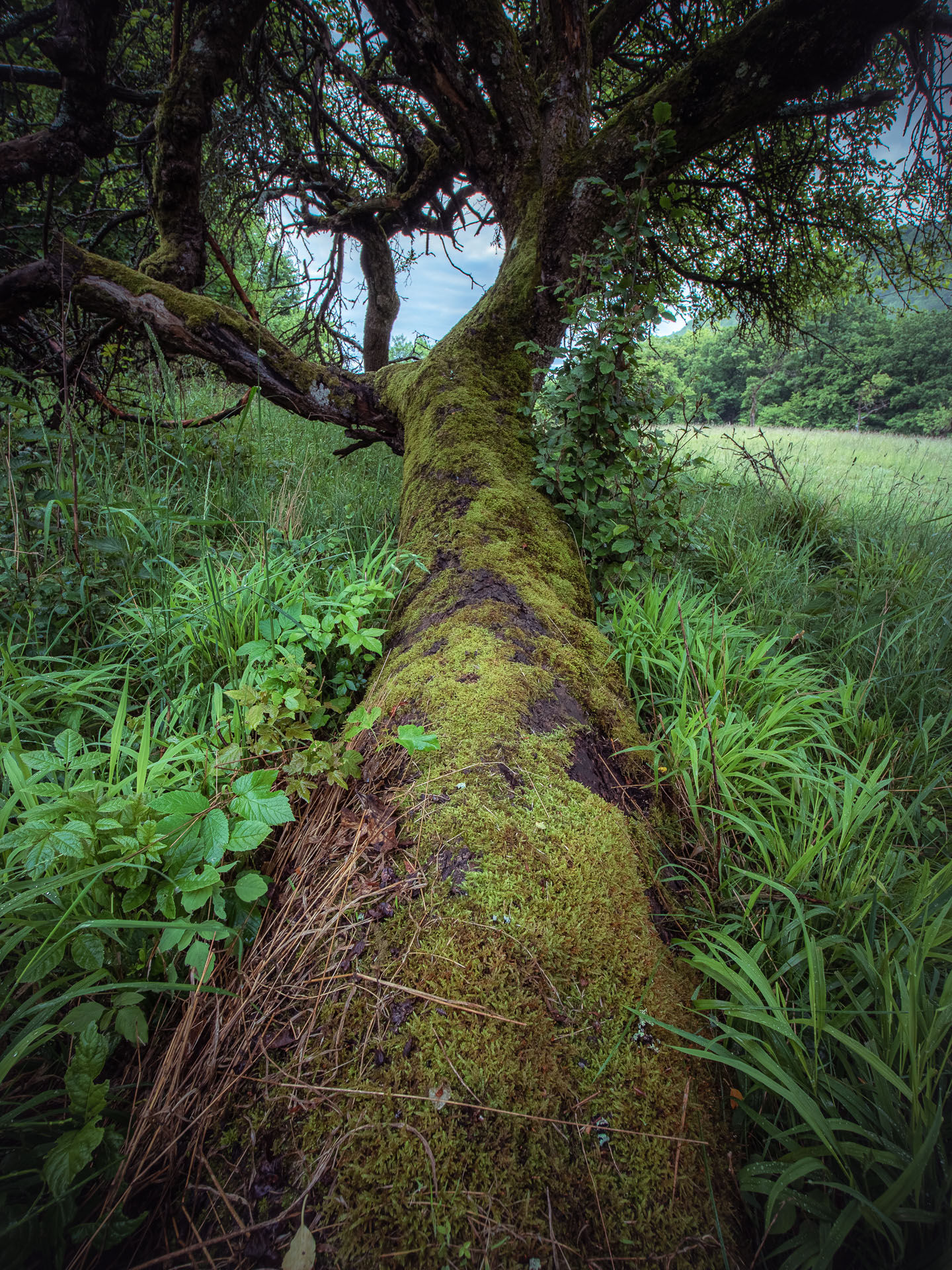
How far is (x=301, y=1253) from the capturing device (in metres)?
0.65

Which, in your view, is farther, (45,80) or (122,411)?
(45,80)

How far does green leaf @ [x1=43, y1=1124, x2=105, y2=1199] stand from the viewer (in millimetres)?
687

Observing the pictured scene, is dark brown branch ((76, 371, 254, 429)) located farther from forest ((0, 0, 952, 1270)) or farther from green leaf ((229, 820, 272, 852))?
green leaf ((229, 820, 272, 852))

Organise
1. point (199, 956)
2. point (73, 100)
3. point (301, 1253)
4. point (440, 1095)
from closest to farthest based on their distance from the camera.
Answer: point (301, 1253) → point (440, 1095) → point (199, 956) → point (73, 100)

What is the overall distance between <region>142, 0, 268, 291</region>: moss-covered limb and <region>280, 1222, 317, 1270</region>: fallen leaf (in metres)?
5.21

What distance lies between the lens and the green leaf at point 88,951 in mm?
922

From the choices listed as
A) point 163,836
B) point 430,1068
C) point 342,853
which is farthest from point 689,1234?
point 163,836

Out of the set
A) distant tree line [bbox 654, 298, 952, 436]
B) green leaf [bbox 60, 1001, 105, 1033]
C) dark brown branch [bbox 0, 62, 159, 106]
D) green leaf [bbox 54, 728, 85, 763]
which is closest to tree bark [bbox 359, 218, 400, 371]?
dark brown branch [bbox 0, 62, 159, 106]

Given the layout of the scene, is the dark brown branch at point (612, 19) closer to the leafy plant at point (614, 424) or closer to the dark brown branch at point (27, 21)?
the leafy plant at point (614, 424)

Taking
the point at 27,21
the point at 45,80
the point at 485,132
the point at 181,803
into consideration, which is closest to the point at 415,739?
the point at 181,803

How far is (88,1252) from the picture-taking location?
689 mm

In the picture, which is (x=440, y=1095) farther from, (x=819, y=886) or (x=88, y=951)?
(x=819, y=886)

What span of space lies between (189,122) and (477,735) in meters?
5.01

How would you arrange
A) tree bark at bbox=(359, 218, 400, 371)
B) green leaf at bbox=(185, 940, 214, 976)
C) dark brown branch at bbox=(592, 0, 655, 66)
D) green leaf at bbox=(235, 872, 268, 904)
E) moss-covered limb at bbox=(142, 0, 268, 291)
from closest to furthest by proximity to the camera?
green leaf at bbox=(185, 940, 214, 976) < green leaf at bbox=(235, 872, 268, 904) < moss-covered limb at bbox=(142, 0, 268, 291) < dark brown branch at bbox=(592, 0, 655, 66) < tree bark at bbox=(359, 218, 400, 371)
